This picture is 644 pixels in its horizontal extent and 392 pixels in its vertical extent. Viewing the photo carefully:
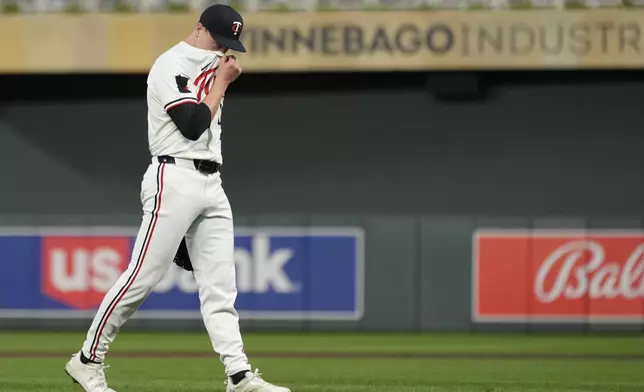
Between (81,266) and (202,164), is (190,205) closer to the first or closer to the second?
(202,164)

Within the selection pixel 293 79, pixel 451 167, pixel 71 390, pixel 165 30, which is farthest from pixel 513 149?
pixel 71 390

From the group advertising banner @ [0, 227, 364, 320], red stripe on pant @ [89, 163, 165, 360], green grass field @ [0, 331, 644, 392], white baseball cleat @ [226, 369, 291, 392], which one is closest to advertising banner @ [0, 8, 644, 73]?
advertising banner @ [0, 227, 364, 320]

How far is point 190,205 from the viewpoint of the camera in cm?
625

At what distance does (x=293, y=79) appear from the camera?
17.3 meters

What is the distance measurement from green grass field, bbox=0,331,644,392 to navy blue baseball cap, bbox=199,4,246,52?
7.07 feet

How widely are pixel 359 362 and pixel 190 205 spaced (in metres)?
4.30

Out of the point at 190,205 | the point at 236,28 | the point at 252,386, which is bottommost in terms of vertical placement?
the point at 252,386

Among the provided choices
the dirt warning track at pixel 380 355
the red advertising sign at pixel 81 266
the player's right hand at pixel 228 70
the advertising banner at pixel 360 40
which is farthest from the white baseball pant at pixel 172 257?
the advertising banner at pixel 360 40

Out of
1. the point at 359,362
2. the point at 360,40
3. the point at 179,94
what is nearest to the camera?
the point at 179,94

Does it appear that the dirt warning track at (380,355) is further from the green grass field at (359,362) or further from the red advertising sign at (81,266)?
the red advertising sign at (81,266)

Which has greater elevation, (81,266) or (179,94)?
(179,94)

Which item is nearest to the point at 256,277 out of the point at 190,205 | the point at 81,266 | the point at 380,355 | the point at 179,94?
the point at 81,266

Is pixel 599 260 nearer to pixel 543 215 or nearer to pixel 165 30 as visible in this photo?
pixel 543 215

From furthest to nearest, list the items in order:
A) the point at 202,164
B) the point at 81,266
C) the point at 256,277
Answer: the point at 81,266, the point at 256,277, the point at 202,164
